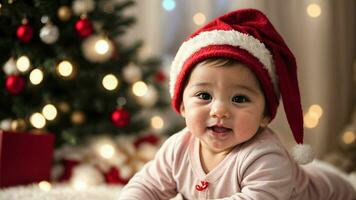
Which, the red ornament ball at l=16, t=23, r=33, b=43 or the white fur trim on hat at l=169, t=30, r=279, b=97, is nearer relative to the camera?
the white fur trim on hat at l=169, t=30, r=279, b=97

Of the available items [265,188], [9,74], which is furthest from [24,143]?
[265,188]

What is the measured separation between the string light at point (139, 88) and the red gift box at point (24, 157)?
1.51 ft

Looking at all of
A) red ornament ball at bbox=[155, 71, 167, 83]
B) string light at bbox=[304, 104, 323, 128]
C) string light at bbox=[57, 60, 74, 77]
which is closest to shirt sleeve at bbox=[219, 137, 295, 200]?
string light at bbox=[57, 60, 74, 77]

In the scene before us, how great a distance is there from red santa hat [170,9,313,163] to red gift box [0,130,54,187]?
2.25 feet

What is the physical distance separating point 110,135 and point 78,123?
160 mm

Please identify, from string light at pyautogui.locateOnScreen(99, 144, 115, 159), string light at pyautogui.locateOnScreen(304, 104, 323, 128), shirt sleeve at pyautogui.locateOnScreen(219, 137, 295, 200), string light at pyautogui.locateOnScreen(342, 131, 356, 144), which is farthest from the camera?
string light at pyautogui.locateOnScreen(304, 104, 323, 128)

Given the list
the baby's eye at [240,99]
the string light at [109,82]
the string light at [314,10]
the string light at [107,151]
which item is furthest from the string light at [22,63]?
the string light at [314,10]

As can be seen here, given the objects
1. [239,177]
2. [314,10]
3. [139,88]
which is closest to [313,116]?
[314,10]

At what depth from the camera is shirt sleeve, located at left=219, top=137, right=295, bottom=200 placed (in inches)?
41.8

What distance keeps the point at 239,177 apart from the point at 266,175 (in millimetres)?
72

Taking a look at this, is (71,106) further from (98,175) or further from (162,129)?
(162,129)

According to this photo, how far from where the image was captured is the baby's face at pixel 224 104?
1.08 m

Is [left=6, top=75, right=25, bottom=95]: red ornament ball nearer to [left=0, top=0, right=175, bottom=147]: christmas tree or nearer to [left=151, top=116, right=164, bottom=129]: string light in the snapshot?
[left=0, top=0, right=175, bottom=147]: christmas tree

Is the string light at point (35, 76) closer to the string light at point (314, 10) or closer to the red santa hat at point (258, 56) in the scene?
the red santa hat at point (258, 56)
